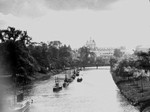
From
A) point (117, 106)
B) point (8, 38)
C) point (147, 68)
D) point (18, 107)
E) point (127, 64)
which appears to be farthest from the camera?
point (8, 38)

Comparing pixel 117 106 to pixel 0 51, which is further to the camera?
pixel 0 51

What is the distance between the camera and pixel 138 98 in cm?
7188

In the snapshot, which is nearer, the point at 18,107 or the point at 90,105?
the point at 18,107

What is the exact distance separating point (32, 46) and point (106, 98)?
10774 cm

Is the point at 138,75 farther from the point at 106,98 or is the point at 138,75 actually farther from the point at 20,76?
the point at 20,76

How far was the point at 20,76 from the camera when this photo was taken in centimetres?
12656

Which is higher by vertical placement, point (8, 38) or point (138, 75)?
point (8, 38)

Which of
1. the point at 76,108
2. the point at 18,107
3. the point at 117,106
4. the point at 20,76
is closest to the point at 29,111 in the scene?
the point at 18,107

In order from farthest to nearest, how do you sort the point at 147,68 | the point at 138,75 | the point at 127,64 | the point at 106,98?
1. the point at 127,64
2. the point at 138,75
3. the point at 106,98
4. the point at 147,68

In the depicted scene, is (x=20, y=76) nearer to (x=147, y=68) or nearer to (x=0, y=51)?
(x=0, y=51)

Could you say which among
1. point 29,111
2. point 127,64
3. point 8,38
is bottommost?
point 29,111

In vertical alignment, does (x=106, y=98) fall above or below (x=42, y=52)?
below

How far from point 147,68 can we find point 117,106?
13.4m

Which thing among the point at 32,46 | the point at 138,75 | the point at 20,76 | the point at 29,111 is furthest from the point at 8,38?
the point at 29,111
